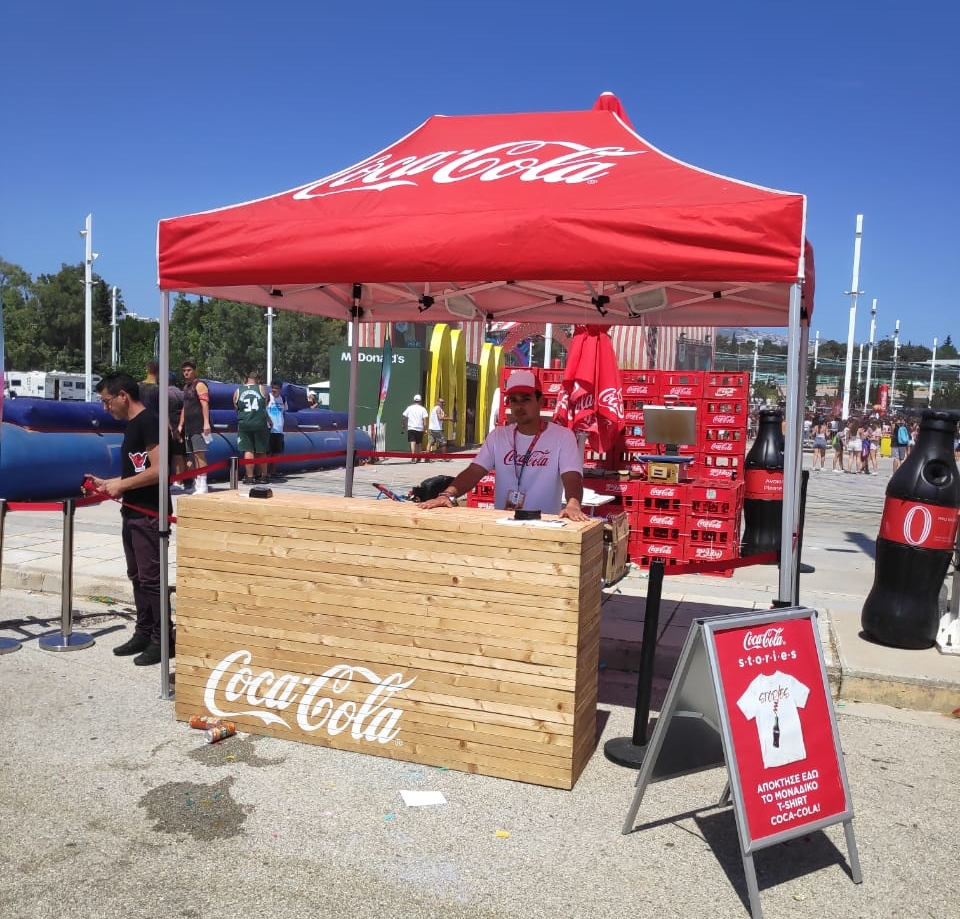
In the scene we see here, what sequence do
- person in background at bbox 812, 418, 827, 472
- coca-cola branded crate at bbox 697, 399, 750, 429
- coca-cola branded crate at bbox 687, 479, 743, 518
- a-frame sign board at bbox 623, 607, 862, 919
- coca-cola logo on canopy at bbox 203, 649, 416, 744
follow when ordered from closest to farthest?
a-frame sign board at bbox 623, 607, 862, 919 < coca-cola logo on canopy at bbox 203, 649, 416, 744 < coca-cola branded crate at bbox 687, 479, 743, 518 < coca-cola branded crate at bbox 697, 399, 750, 429 < person in background at bbox 812, 418, 827, 472

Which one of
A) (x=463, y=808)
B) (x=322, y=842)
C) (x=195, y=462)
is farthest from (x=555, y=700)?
(x=195, y=462)

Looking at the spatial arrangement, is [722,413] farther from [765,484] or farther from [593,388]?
[593,388]

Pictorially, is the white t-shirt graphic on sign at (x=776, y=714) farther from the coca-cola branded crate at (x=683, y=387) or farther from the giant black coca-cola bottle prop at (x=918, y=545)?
the coca-cola branded crate at (x=683, y=387)

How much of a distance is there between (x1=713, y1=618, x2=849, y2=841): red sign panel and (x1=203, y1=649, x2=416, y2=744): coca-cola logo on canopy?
171cm

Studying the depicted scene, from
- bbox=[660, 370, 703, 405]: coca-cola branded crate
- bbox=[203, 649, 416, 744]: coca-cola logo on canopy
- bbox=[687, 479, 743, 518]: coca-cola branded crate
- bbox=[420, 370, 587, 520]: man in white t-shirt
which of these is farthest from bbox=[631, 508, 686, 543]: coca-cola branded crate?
bbox=[203, 649, 416, 744]: coca-cola logo on canopy

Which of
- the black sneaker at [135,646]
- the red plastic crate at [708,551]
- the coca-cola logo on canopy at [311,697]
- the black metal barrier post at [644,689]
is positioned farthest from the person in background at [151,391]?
the red plastic crate at [708,551]

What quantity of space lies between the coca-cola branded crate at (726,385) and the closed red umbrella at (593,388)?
1.58m

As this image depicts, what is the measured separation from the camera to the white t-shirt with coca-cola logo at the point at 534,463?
5.11 meters

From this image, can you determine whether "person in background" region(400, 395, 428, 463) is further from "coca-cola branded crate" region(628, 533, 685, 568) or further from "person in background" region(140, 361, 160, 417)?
"coca-cola branded crate" region(628, 533, 685, 568)

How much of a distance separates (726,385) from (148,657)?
706cm

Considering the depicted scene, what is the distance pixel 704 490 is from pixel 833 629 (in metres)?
2.54

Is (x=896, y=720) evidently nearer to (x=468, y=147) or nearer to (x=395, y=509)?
(x=395, y=509)

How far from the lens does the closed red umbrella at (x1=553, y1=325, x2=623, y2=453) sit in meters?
8.71

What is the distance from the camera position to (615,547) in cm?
767
